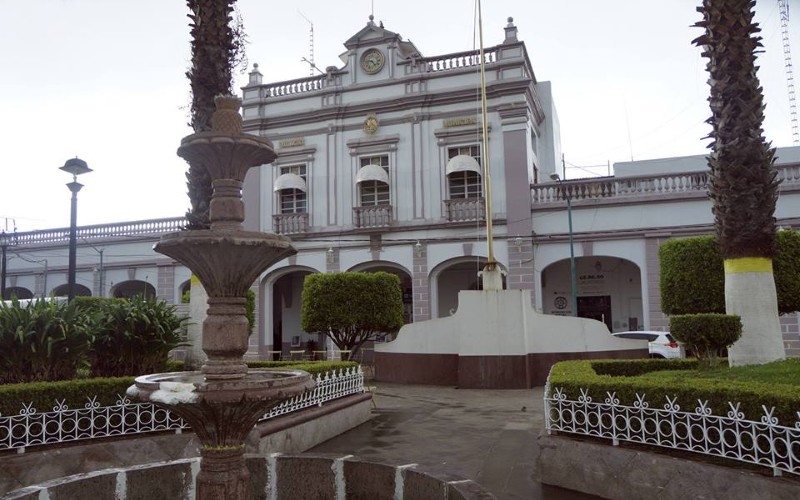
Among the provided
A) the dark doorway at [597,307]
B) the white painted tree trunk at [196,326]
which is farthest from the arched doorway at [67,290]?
the dark doorway at [597,307]

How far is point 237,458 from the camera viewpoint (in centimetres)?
438

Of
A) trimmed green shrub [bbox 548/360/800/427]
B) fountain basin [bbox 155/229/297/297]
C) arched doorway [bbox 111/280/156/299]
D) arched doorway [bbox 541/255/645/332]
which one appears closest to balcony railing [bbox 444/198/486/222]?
arched doorway [bbox 541/255/645/332]

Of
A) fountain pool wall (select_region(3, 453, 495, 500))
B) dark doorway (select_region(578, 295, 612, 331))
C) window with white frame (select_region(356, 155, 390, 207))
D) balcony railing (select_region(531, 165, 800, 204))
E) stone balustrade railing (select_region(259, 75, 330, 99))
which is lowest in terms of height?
fountain pool wall (select_region(3, 453, 495, 500))

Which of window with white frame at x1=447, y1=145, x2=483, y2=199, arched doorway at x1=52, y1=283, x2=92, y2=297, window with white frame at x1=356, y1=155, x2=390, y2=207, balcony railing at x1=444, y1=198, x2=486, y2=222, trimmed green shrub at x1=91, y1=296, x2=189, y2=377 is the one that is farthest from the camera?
arched doorway at x1=52, y1=283, x2=92, y2=297

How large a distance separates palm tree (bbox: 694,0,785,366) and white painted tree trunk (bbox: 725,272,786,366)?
1 cm

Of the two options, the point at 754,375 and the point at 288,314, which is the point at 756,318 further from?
the point at 288,314

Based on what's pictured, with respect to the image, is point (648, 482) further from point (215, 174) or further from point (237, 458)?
point (215, 174)

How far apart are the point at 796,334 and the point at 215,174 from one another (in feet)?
66.2

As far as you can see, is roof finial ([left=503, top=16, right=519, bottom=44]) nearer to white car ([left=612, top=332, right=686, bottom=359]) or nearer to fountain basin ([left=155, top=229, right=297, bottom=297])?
white car ([left=612, top=332, right=686, bottom=359])

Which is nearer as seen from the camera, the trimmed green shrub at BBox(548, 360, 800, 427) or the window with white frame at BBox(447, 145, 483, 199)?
the trimmed green shrub at BBox(548, 360, 800, 427)

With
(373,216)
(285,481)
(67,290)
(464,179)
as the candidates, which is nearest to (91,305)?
(285,481)

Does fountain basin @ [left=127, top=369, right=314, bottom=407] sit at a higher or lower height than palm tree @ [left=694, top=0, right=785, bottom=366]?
lower

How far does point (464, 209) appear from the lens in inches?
855

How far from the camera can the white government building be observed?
20672 mm
